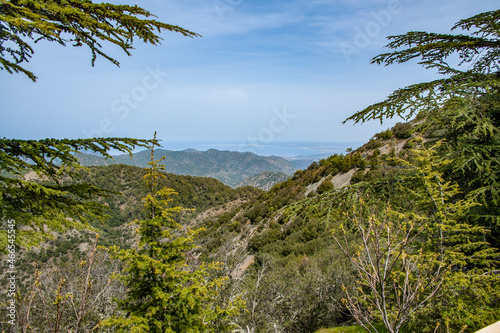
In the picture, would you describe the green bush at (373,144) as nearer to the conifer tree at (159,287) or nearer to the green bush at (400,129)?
the green bush at (400,129)

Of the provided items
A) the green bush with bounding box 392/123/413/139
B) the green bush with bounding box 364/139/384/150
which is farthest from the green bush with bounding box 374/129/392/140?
the green bush with bounding box 364/139/384/150

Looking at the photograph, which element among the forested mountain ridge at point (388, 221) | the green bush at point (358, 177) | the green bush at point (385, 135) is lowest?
the green bush at point (358, 177)

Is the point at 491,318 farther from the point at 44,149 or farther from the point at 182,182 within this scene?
the point at 182,182

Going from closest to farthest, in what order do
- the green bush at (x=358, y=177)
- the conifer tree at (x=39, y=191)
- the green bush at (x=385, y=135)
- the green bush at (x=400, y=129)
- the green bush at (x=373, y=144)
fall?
the conifer tree at (x=39, y=191), the green bush at (x=358, y=177), the green bush at (x=400, y=129), the green bush at (x=373, y=144), the green bush at (x=385, y=135)

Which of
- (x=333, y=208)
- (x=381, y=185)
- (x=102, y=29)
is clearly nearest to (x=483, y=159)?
(x=381, y=185)

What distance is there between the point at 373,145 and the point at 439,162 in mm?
28610

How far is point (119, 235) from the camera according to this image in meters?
64.4

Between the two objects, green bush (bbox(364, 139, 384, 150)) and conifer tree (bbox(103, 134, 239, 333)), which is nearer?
conifer tree (bbox(103, 134, 239, 333))

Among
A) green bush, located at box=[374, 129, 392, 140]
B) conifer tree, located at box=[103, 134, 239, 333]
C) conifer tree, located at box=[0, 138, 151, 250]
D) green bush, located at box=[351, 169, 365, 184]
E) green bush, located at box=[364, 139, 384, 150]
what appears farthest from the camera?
green bush, located at box=[374, 129, 392, 140]

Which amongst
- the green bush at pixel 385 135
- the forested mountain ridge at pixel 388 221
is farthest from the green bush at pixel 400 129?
the forested mountain ridge at pixel 388 221

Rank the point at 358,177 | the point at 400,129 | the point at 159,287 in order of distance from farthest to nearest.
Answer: the point at 400,129
the point at 358,177
the point at 159,287

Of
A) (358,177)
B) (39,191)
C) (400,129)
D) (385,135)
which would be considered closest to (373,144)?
(385,135)

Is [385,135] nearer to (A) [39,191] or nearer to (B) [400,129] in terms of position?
(B) [400,129]

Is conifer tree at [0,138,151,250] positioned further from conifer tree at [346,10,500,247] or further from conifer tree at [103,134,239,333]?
conifer tree at [346,10,500,247]
